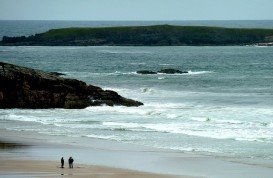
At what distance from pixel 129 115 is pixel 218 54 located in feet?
272

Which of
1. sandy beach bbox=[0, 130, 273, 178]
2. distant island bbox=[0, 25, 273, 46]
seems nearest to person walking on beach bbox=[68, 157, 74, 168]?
sandy beach bbox=[0, 130, 273, 178]

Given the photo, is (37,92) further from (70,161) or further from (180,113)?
(70,161)

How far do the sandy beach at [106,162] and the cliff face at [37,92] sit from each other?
15.0 m

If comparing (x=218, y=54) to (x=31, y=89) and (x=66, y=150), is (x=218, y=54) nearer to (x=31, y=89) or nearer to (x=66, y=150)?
(x=31, y=89)

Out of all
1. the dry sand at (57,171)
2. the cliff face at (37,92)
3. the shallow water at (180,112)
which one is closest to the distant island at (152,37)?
the shallow water at (180,112)

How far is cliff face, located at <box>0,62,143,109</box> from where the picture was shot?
6144 centimetres

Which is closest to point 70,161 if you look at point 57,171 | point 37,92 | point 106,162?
point 57,171

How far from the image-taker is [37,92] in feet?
202

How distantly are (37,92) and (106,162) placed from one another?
77.0 ft

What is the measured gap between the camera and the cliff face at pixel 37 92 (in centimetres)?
6144

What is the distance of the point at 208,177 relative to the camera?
35625 mm

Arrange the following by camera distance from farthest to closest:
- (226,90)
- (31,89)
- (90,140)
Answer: (226,90)
(31,89)
(90,140)

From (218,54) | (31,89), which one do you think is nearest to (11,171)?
(31,89)

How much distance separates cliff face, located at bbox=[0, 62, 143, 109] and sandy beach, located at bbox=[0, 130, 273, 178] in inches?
592
